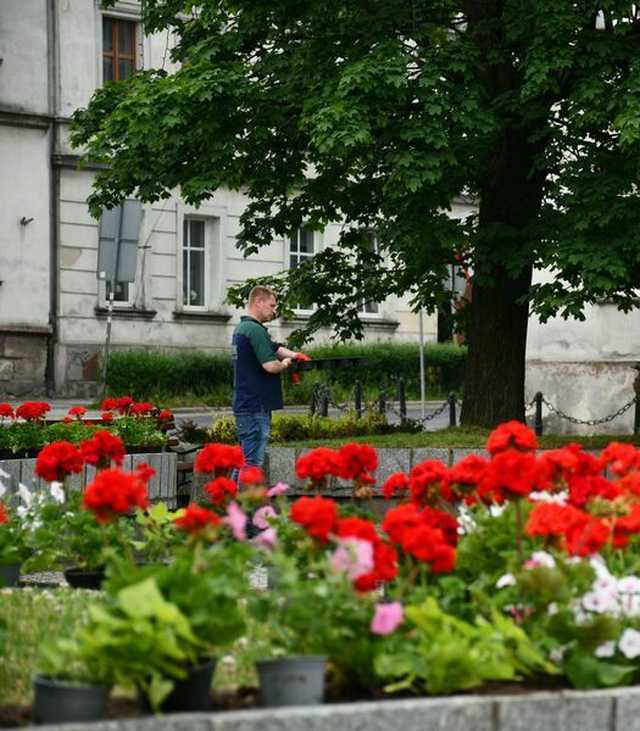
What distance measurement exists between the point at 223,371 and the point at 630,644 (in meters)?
28.9

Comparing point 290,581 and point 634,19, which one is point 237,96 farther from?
point 290,581

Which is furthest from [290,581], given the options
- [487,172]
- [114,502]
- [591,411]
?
[591,411]

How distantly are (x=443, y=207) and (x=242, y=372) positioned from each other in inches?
132

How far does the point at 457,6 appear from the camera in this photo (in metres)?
18.0

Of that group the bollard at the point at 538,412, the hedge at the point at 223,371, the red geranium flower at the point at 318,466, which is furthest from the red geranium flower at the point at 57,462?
the hedge at the point at 223,371

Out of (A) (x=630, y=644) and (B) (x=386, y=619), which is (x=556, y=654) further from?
(B) (x=386, y=619)

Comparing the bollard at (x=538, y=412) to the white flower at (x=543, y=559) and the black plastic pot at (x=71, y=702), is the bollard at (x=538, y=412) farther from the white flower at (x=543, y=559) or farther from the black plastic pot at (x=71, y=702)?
the black plastic pot at (x=71, y=702)

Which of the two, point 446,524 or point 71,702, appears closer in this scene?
point 71,702

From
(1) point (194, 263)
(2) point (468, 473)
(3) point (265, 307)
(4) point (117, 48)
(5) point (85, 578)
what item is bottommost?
(5) point (85, 578)

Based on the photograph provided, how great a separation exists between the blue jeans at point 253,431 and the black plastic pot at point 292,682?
858 cm

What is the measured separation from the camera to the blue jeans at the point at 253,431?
45.4 feet

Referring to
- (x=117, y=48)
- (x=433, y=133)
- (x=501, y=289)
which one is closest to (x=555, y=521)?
(x=433, y=133)

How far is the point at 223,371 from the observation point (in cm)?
3453

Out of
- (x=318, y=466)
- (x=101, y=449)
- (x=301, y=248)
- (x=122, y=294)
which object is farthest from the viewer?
(x=301, y=248)
